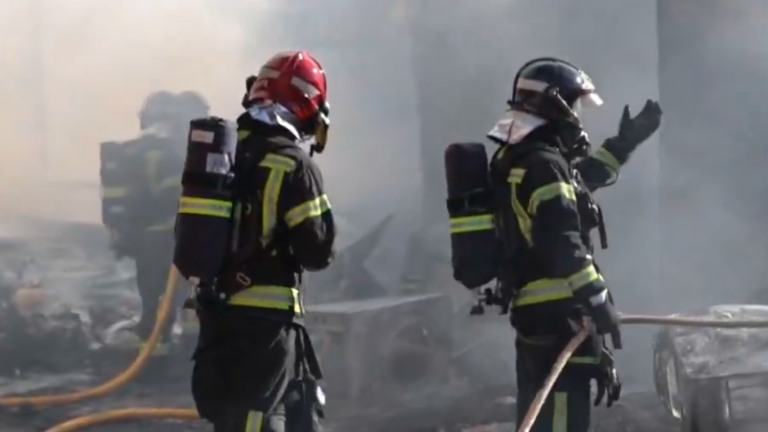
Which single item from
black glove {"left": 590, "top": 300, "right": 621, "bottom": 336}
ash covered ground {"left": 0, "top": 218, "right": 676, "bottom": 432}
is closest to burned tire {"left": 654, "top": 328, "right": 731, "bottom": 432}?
ash covered ground {"left": 0, "top": 218, "right": 676, "bottom": 432}

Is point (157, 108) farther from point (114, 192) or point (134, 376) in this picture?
point (134, 376)

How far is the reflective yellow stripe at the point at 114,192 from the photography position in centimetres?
729

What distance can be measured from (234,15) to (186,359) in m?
2.56

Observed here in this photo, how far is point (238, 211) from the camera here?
317 cm

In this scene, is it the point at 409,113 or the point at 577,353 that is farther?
the point at 409,113

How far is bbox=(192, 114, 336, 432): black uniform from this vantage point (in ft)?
10.4

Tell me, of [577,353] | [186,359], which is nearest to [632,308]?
[186,359]

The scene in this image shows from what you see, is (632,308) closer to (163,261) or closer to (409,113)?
(409,113)

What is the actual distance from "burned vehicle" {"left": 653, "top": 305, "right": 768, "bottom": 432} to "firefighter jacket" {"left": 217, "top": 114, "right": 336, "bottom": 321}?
2.29 meters

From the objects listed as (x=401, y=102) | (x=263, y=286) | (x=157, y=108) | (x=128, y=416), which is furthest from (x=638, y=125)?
(x=157, y=108)

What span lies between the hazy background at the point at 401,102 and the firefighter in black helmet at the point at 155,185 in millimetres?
117

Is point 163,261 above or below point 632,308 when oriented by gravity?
above

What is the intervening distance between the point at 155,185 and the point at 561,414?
4.57m

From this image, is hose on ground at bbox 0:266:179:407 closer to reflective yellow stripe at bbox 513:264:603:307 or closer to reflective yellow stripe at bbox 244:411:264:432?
reflective yellow stripe at bbox 244:411:264:432
